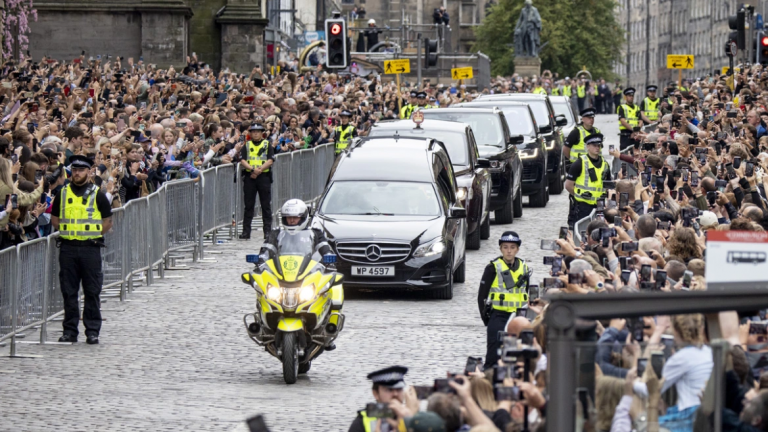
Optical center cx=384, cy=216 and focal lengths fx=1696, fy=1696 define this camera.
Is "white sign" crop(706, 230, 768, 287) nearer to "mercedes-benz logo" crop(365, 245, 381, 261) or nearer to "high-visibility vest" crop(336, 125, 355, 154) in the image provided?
"mercedes-benz logo" crop(365, 245, 381, 261)

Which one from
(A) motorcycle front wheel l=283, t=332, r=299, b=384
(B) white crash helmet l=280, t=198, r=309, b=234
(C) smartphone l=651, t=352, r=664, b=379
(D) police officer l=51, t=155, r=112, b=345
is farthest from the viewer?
(D) police officer l=51, t=155, r=112, b=345

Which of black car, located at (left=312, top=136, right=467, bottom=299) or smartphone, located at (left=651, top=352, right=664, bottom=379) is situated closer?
smartphone, located at (left=651, top=352, right=664, bottom=379)

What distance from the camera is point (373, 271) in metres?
18.5

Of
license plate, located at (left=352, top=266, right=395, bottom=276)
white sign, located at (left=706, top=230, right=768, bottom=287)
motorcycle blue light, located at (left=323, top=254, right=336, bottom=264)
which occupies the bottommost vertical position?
license plate, located at (left=352, top=266, right=395, bottom=276)

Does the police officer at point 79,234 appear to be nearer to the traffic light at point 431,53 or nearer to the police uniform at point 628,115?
the police uniform at point 628,115

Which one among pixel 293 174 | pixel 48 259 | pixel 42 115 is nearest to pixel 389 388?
pixel 48 259

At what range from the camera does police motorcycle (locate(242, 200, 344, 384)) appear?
44.1ft

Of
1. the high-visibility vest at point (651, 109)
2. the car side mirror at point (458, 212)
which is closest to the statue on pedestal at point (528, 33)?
the high-visibility vest at point (651, 109)

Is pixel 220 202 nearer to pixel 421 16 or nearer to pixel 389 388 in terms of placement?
pixel 389 388

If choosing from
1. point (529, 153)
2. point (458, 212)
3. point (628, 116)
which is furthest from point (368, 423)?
point (628, 116)

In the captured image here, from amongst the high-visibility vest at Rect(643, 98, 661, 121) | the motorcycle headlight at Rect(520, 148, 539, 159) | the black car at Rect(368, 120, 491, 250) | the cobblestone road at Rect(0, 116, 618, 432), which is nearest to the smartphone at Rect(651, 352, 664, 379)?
the cobblestone road at Rect(0, 116, 618, 432)

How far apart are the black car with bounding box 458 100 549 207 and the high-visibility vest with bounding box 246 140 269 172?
6.08 m

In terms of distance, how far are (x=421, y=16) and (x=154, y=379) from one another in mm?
116577

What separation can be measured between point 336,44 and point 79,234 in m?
18.5
